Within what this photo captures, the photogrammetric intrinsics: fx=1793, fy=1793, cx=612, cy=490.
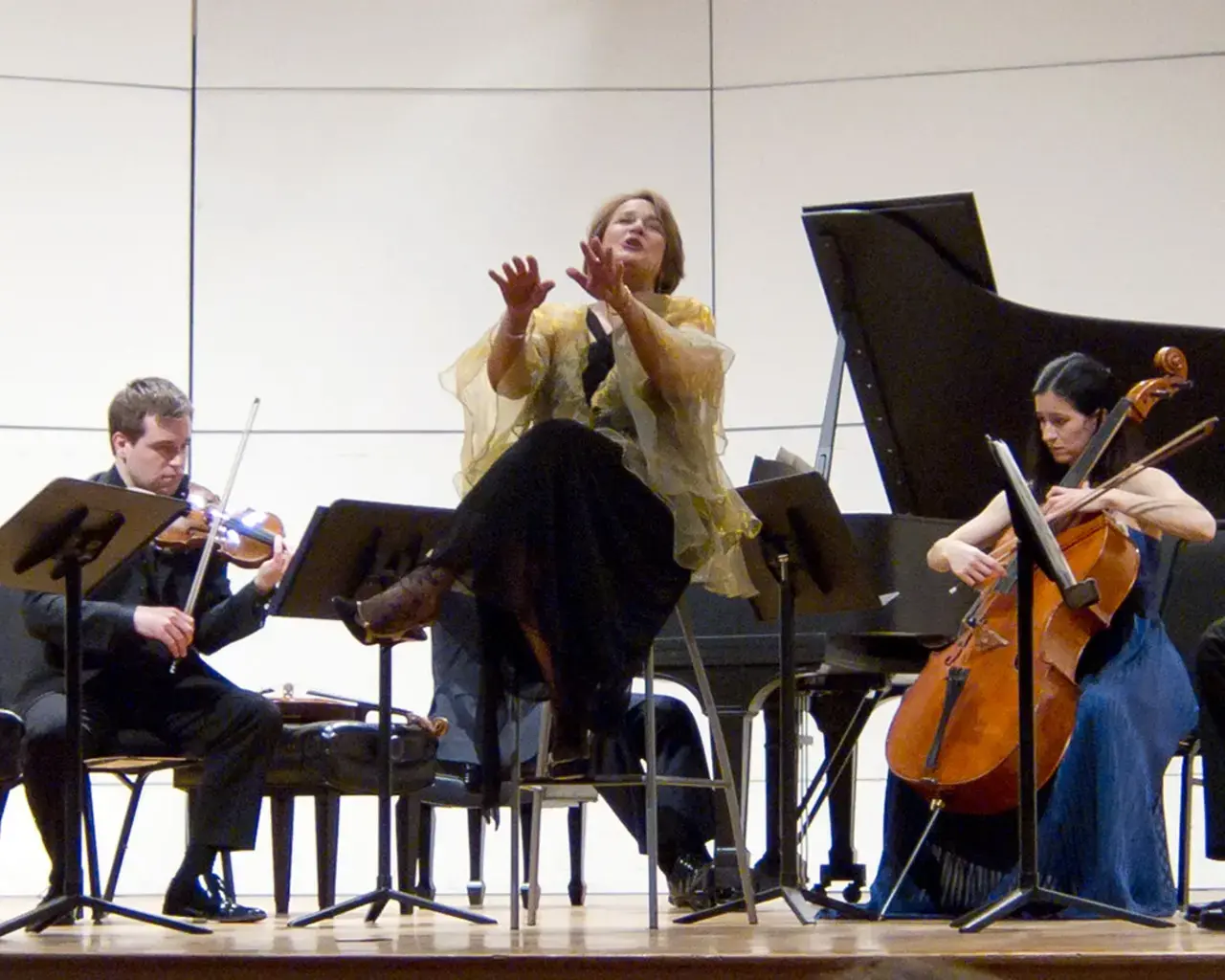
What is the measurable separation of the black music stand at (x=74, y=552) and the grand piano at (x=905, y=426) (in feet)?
4.25

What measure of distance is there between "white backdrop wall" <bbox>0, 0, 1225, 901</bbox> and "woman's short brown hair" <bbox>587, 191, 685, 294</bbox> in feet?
7.85

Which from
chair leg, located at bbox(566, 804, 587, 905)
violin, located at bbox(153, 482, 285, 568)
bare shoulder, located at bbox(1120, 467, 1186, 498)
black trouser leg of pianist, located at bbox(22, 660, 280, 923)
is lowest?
chair leg, located at bbox(566, 804, 587, 905)

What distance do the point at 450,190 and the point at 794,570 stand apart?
3.14 meters

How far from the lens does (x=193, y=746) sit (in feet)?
12.0

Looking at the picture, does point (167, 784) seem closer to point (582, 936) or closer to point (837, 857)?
point (837, 857)

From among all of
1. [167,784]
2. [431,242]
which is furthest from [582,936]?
Result: [431,242]

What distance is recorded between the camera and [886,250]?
3.99 metres

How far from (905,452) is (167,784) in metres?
2.73

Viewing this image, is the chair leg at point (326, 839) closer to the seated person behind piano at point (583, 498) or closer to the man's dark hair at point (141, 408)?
the man's dark hair at point (141, 408)

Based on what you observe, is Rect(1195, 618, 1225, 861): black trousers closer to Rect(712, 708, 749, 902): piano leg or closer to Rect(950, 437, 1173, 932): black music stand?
Rect(950, 437, 1173, 932): black music stand

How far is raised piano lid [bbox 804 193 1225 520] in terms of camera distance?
3.95 metres

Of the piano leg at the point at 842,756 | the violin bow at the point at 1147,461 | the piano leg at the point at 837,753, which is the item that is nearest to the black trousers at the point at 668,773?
the piano leg at the point at 837,753

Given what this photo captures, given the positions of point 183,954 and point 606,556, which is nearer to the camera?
point 183,954

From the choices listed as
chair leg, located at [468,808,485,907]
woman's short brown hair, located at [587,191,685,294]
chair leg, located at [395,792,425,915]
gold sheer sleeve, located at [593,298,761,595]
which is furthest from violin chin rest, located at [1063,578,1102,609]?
chair leg, located at [468,808,485,907]
